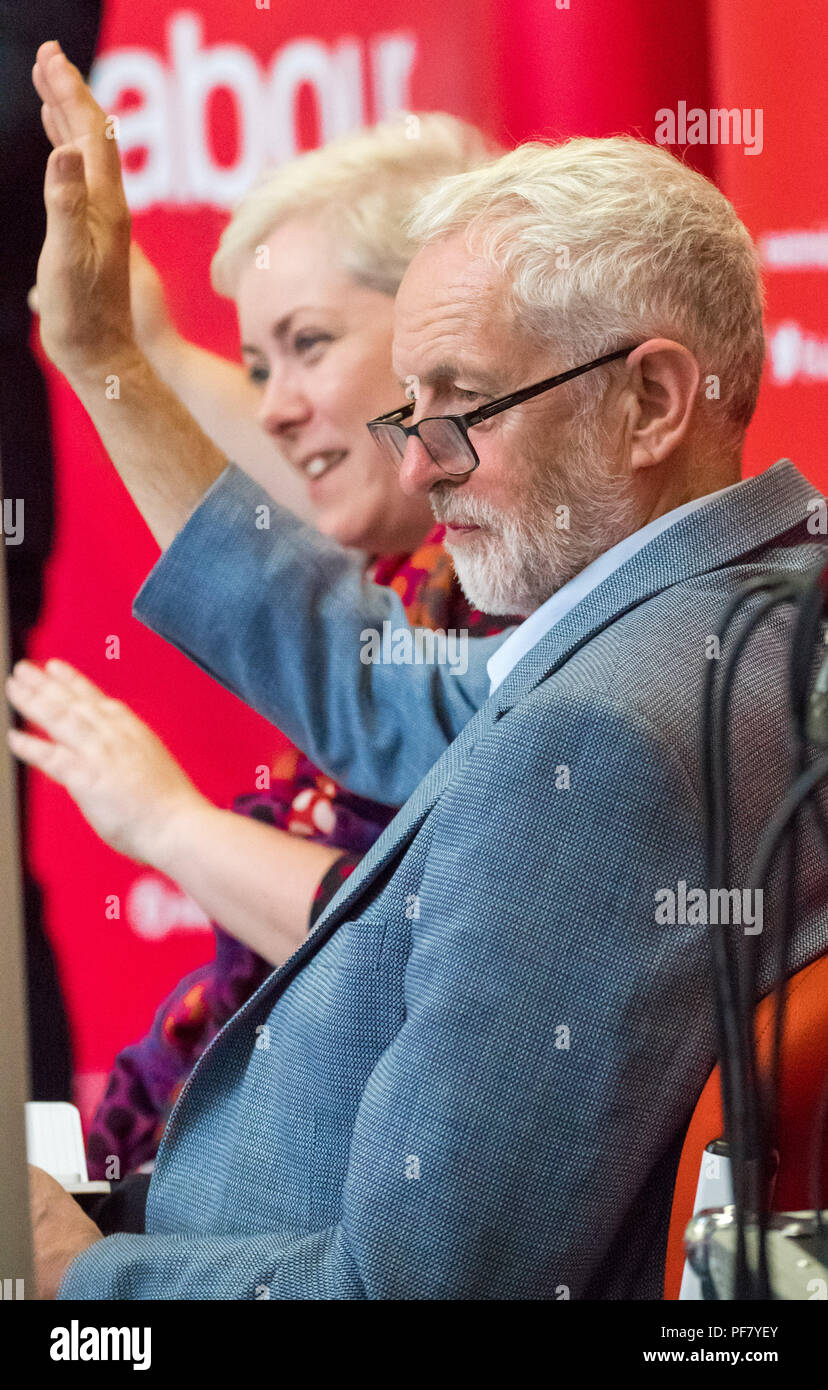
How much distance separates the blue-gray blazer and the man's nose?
24 cm

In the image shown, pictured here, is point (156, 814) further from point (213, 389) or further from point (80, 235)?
point (80, 235)

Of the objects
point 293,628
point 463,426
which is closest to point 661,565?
point 463,426

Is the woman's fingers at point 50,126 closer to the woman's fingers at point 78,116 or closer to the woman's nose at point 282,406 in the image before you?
the woman's fingers at point 78,116

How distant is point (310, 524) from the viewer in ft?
5.61

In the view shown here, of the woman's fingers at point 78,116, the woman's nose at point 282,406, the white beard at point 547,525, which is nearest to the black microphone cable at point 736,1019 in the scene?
the white beard at point 547,525

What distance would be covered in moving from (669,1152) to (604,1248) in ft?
0.29

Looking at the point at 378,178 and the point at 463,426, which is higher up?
the point at 378,178

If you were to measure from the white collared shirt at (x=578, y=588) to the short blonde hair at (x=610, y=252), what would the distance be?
135mm

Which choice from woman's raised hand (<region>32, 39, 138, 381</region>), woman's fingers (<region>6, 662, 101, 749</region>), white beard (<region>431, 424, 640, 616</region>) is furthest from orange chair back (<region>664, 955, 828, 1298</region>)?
woman's raised hand (<region>32, 39, 138, 381</region>)

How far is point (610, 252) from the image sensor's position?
118 centimetres

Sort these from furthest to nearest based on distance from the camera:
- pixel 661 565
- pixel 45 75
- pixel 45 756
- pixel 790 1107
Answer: pixel 45 756 < pixel 45 75 < pixel 661 565 < pixel 790 1107

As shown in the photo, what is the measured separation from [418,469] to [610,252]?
0.87 ft

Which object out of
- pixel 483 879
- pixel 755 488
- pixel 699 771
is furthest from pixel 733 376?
pixel 483 879

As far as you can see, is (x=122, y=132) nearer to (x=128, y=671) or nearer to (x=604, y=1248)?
(x=128, y=671)
